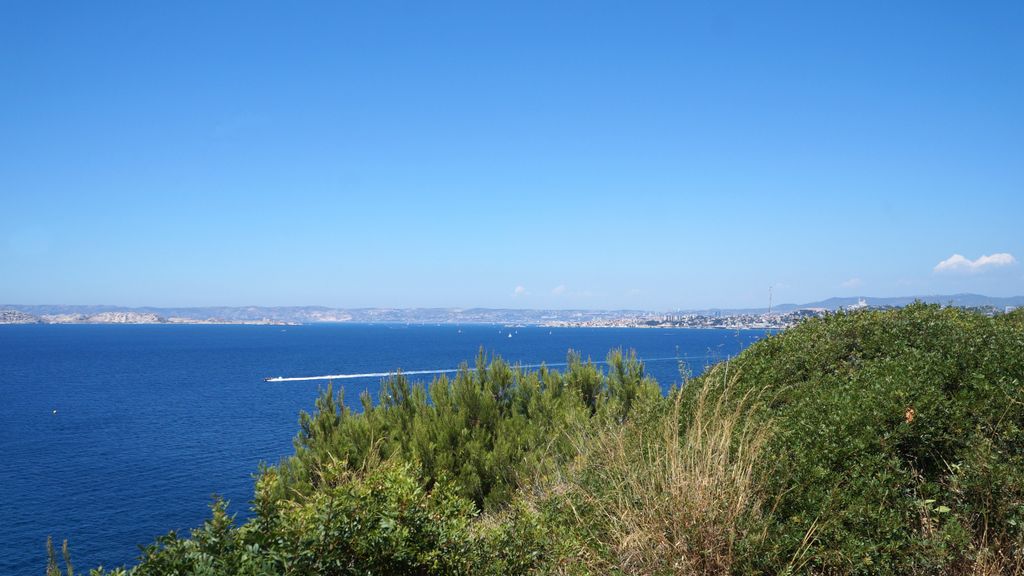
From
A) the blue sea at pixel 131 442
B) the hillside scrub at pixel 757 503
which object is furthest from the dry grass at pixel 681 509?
the blue sea at pixel 131 442

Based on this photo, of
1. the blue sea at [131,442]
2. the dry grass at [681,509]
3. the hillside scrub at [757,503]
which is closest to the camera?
the hillside scrub at [757,503]

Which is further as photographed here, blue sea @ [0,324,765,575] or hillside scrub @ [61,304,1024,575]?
blue sea @ [0,324,765,575]

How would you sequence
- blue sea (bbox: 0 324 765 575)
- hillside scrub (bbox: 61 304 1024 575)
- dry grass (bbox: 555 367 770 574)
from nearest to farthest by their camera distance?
hillside scrub (bbox: 61 304 1024 575), dry grass (bbox: 555 367 770 574), blue sea (bbox: 0 324 765 575)

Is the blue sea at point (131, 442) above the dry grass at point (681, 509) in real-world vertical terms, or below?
below

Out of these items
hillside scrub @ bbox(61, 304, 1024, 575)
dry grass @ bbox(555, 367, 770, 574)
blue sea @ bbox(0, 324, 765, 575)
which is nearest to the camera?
hillside scrub @ bbox(61, 304, 1024, 575)

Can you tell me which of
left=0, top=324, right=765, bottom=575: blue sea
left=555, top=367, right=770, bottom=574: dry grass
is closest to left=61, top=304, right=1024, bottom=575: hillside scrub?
left=555, top=367, right=770, bottom=574: dry grass

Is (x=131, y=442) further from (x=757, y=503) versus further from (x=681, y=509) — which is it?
(x=757, y=503)

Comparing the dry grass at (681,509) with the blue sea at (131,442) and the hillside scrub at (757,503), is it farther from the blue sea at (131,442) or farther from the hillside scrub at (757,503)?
the blue sea at (131,442)

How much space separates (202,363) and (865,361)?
92.4 meters

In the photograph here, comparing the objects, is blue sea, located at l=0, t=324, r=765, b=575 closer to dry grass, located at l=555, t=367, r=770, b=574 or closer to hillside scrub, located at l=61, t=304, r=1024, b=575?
hillside scrub, located at l=61, t=304, r=1024, b=575

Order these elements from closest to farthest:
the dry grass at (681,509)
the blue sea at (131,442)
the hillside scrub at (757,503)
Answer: the hillside scrub at (757,503)
the dry grass at (681,509)
the blue sea at (131,442)

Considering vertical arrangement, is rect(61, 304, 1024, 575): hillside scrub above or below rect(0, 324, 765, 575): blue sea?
above

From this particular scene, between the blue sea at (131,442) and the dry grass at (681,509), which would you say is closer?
the dry grass at (681,509)

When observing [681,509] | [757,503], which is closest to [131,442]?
[681,509]
